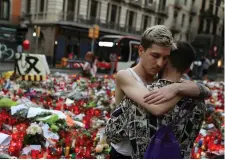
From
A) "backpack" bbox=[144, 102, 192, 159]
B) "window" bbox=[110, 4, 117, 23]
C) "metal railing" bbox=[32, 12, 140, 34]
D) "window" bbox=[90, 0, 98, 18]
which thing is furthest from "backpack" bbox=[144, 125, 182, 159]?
"window" bbox=[110, 4, 117, 23]

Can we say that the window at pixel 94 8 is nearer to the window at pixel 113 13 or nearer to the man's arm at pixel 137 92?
the window at pixel 113 13

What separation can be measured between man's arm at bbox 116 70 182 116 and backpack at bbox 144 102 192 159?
0.09m

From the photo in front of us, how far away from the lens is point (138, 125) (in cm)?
176

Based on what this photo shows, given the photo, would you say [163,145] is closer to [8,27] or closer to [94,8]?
[8,27]

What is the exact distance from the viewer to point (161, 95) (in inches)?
67.6

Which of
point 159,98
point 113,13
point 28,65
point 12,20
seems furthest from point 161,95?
point 113,13

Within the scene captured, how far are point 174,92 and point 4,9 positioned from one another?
96.4 feet

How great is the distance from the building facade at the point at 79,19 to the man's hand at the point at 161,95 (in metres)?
25.3

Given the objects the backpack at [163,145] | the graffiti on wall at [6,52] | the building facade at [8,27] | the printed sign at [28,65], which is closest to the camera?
the backpack at [163,145]

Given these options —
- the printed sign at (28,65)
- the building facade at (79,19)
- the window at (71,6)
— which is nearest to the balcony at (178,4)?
the building facade at (79,19)

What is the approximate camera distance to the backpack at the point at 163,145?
168 cm

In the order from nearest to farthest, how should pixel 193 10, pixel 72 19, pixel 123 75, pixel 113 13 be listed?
pixel 123 75 → pixel 72 19 → pixel 113 13 → pixel 193 10

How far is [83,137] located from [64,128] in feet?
1.16

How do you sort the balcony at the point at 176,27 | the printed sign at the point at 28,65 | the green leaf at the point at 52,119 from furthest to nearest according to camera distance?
1. the balcony at the point at 176,27
2. the printed sign at the point at 28,65
3. the green leaf at the point at 52,119
